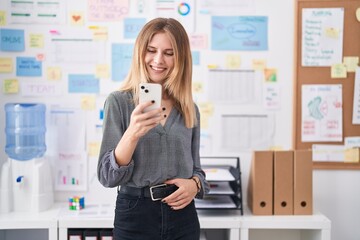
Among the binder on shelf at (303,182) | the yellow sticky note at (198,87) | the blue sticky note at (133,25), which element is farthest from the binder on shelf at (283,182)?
the blue sticky note at (133,25)

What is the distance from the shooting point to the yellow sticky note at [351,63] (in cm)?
238

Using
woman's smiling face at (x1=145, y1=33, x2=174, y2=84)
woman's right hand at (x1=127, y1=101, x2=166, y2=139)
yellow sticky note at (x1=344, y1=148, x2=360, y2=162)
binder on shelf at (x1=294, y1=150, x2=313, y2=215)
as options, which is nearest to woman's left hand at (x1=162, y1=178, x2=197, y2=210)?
woman's right hand at (x1=127, y1=101, x2=166, y2=139)

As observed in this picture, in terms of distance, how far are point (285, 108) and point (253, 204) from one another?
1.99ft

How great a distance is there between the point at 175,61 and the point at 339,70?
1333 millimetres

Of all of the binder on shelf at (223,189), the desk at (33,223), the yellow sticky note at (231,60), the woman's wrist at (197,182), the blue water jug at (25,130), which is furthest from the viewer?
the yellow sticky note at (231,60)

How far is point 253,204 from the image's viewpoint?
7.13 ft

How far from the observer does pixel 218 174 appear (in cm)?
223

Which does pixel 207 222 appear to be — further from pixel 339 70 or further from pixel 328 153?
pixel 339 70

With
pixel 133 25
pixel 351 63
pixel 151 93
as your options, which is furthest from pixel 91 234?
pixel 351 63

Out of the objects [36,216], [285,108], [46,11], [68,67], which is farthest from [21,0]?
[285,108]

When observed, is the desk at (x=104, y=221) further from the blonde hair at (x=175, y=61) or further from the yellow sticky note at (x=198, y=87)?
the blonde hair at (x=175, y=61)

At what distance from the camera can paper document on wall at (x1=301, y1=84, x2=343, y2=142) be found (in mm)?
2396

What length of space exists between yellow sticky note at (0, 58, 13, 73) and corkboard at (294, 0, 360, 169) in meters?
1.61

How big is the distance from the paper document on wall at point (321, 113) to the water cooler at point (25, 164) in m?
1.47
